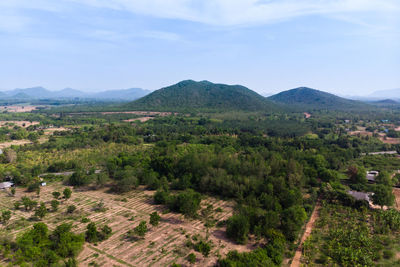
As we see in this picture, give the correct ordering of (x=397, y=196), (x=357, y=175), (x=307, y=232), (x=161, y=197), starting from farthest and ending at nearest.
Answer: (x=357, y=175), (x=397, y=196), (x=161, y=197), (x=307, y=232)

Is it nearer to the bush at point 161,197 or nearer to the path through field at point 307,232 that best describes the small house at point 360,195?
the path through field at point 307,232

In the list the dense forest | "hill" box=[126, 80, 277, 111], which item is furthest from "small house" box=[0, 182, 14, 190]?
"hill" box=[126, 80, 277, 111]

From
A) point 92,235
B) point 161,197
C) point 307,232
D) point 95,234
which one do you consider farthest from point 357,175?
point 92,235

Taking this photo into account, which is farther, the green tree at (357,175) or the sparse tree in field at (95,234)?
the green tree at (357,175)

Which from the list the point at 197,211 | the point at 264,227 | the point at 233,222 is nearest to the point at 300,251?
the point at 264,227

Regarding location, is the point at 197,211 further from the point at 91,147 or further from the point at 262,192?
the point at 91,147

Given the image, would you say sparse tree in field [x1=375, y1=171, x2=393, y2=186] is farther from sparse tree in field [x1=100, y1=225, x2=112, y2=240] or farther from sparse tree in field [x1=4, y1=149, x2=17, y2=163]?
sparse tree in field [x1=4, y1=149, x2=17, y2=163]

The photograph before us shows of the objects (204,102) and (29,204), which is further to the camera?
(204,102)

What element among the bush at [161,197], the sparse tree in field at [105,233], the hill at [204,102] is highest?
the hill at [204,102]

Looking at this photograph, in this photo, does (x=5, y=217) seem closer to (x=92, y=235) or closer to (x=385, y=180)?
(x=92, y=235)

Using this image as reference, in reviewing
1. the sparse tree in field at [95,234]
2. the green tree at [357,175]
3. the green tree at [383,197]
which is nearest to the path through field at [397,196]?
the green tree at [383,197]
